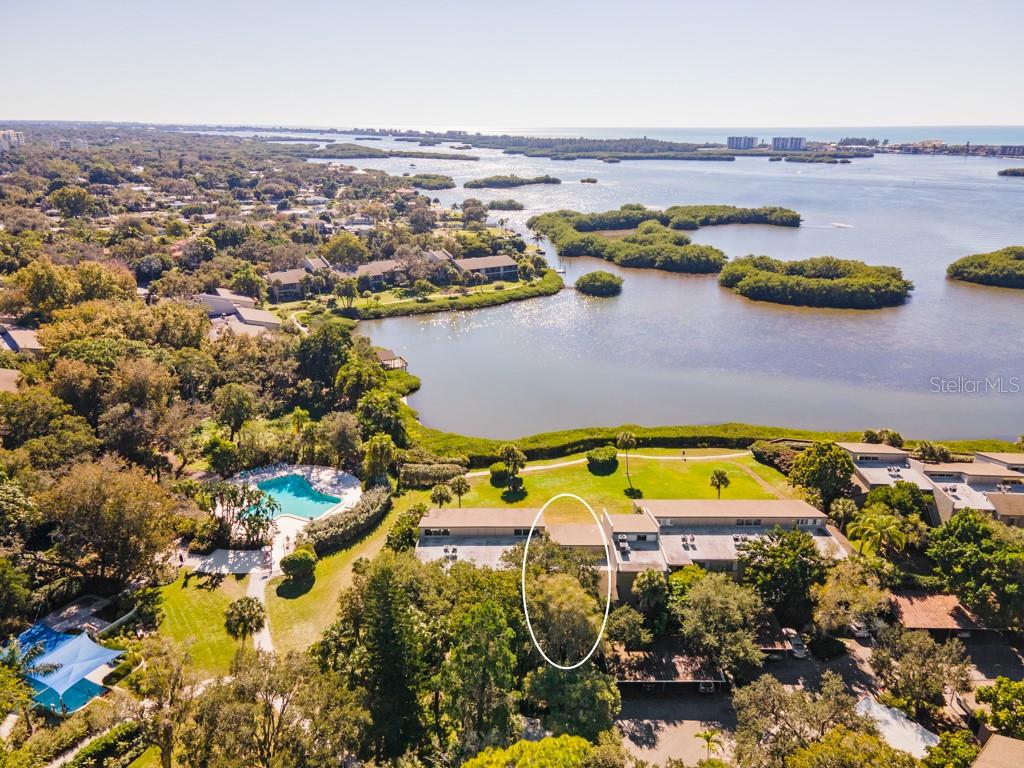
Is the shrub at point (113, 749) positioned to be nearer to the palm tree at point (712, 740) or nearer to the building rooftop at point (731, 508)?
the palm tree at point (712, 740)

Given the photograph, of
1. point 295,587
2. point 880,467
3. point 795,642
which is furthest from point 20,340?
point 880,467

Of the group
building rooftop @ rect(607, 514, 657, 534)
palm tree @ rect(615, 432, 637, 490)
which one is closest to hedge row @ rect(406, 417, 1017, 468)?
palm tree @ rect(615, 432, 637, 490)

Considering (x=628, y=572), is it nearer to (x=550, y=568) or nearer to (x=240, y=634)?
(x=550, y=568)

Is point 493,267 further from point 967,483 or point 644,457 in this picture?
point 967,483

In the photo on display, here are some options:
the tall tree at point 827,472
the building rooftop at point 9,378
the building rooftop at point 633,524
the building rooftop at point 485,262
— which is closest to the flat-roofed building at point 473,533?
the building rooftop at point 633,524

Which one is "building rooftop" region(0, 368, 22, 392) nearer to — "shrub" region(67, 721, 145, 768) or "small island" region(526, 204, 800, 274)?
"shrub" region(67, 721, 145, 768)

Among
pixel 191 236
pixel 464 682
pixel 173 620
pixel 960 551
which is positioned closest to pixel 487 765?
pixel 464 682
